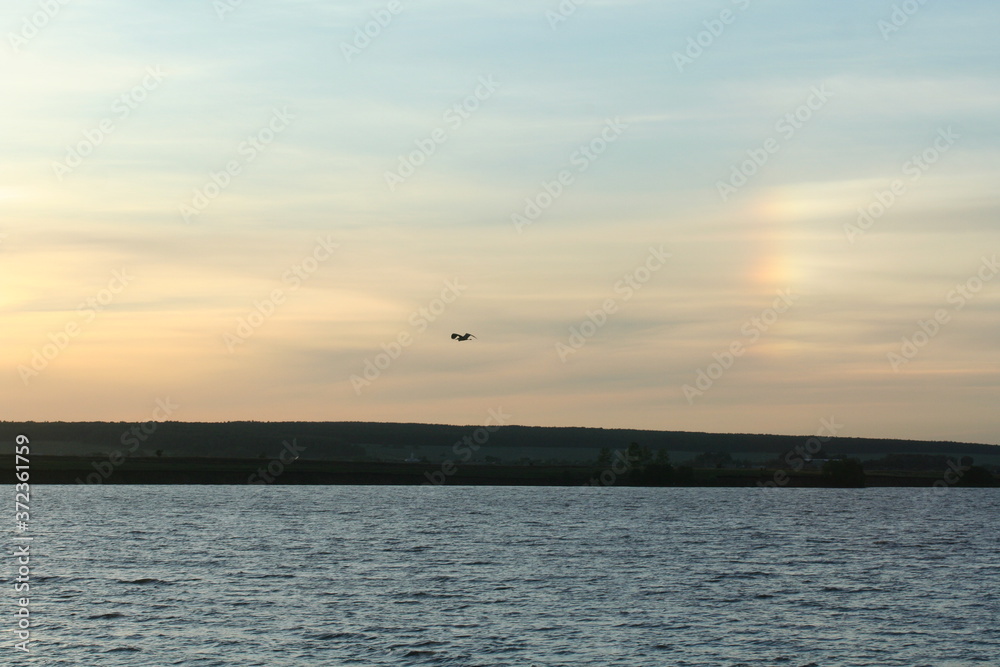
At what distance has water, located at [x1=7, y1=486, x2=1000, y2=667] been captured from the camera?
6869 centimetres

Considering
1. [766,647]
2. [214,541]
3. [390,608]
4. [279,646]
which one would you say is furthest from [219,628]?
[214,541]

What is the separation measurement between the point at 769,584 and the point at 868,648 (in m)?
34.5

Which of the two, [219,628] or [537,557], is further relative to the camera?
[537,557]

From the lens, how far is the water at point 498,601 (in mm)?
68688

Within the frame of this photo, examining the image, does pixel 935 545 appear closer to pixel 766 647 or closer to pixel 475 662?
pixel 766 647

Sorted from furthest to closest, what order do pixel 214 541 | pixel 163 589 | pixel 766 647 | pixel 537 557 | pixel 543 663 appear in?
pixel 214 541 → pixel 537 557 → pixel 163 589 → pixel 766 647 → pixel 543 663

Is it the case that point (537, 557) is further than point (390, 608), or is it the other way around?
point (537, 557)

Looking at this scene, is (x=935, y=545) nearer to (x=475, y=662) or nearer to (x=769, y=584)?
(x=769, y=584)

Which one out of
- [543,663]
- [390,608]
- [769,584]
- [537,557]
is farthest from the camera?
[537,557]

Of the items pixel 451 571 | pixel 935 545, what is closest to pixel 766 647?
pixel 451 571

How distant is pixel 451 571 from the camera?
11281 cm

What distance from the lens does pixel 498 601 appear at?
297ft

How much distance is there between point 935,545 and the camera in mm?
165375

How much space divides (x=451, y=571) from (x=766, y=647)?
4597 centimetres
